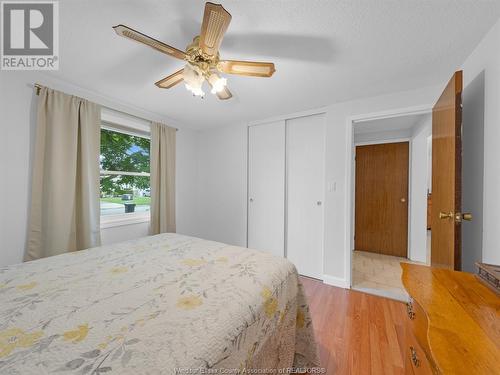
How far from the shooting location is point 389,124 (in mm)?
Answer: 3146

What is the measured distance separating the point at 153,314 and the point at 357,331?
5.52ft

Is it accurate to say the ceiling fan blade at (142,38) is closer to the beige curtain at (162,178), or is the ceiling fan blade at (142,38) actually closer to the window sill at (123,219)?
the beige curtain at (162,178)

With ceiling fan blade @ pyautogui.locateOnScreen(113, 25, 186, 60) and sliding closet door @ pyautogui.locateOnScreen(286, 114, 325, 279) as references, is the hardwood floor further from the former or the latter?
ceiling fan blade @ pyautogui.locateOnScreen(113, 25, 186, 60)

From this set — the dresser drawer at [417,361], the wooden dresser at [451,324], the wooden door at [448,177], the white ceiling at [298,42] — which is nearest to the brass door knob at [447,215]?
the wooden door at [448,177]

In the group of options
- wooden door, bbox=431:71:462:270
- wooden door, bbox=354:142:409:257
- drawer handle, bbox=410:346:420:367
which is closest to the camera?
drawer handle, bbox=410:346:420:367

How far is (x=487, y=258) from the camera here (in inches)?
48.4

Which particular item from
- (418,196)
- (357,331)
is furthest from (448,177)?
(418,196)

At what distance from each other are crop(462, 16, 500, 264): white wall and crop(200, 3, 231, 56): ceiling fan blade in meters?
1.58

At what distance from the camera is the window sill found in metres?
2.48

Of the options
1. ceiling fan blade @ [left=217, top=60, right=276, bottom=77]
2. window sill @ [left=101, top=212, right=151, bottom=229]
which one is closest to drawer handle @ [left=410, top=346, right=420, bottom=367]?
ceiling fan blade @ [left=217, top=60, right=276, bottom=77]

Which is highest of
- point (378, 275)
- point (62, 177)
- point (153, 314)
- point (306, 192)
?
point (62, 177)

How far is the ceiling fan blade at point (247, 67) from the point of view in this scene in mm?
1286

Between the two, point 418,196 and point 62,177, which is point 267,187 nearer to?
point 62,177

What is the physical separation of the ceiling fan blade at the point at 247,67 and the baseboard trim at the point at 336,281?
2.32 m
